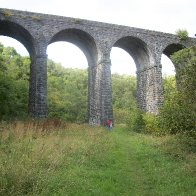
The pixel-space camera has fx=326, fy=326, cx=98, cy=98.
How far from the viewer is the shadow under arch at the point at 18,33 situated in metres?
23.9

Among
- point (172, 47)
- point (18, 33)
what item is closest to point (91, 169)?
point (18, 33)

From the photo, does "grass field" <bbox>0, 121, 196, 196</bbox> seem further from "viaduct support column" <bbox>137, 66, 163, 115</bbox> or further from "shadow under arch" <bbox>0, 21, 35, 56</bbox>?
"viaduct support column" <bbox>137, 66, 163, 115</bbox>

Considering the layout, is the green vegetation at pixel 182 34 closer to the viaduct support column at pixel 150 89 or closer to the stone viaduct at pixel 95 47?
the stone viaduct at pixel 95 47

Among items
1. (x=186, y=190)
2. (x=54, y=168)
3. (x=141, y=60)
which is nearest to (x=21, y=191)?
(x=54, y=168)

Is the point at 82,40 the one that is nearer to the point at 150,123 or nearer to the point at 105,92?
the point at 105,92

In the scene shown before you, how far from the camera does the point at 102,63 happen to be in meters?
26.4

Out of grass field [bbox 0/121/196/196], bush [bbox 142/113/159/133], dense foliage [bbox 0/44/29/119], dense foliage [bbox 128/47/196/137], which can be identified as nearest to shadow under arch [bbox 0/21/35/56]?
dense foliage [bbox 0/44/29/119]

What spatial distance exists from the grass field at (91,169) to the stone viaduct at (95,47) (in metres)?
11.3

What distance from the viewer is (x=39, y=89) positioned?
23484mm

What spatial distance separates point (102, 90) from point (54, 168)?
17720 mm

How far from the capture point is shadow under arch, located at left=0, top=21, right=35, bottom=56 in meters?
23.9

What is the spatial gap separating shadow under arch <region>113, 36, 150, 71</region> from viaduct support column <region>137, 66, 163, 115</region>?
0.69 m

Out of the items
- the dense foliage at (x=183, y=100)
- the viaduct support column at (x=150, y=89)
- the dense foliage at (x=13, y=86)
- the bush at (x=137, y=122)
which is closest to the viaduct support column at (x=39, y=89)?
the dense foliage at (x=13, y=86)

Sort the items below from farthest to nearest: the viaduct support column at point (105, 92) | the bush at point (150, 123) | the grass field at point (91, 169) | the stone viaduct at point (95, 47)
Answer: the viaduct support column at point (105, 92), the stone viaduct at point (95, 47), the bush at point (150, 123), the grass field at point (91, 169)
